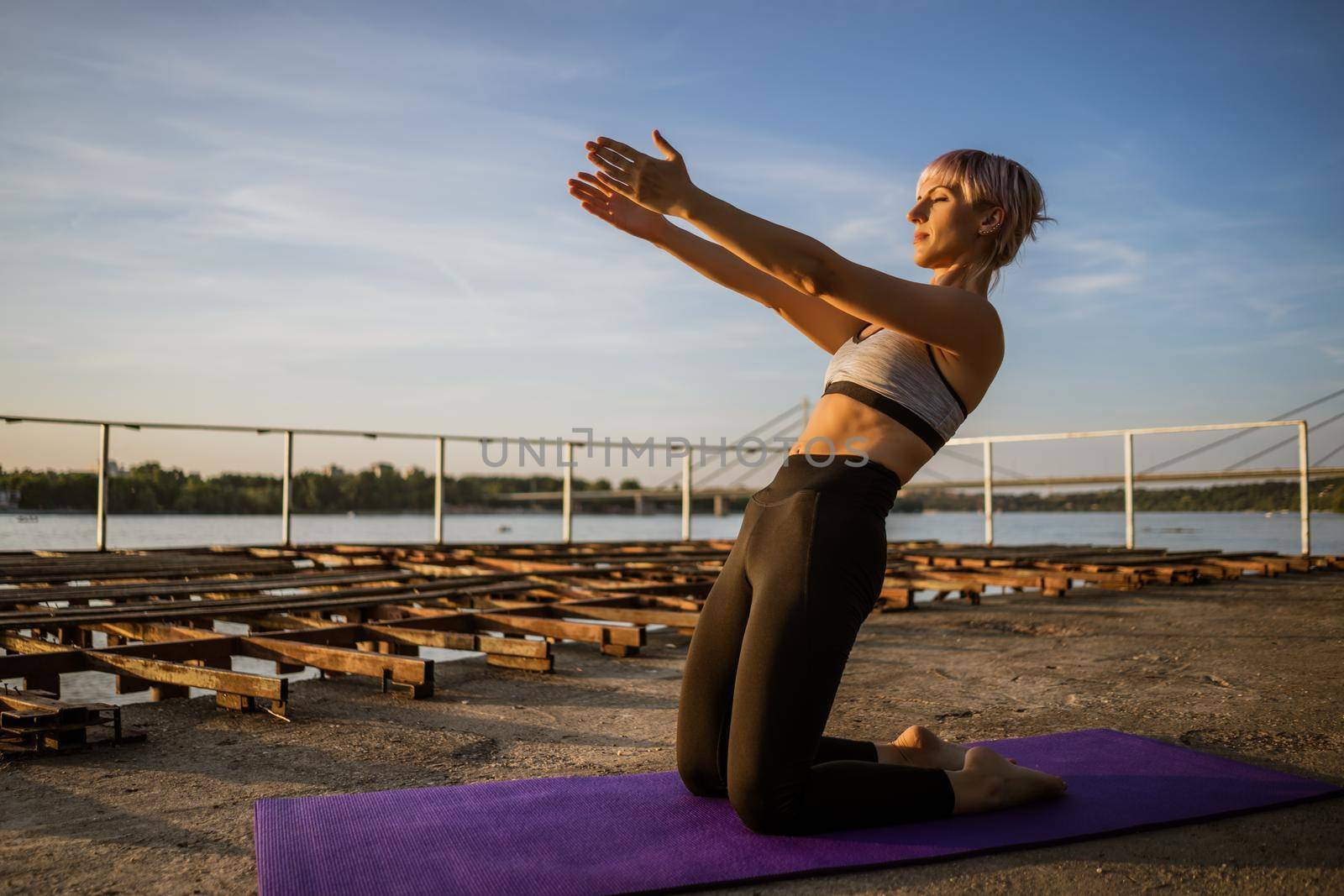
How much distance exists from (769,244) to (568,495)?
7.94 metres

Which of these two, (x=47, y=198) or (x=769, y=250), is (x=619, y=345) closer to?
(x=47, y=198)

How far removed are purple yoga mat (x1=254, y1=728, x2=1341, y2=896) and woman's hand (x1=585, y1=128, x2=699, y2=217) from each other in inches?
38.8

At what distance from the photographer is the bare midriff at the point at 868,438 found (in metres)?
1.40

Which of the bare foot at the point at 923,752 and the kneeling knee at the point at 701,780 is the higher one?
the bare foot at the point at 923,752

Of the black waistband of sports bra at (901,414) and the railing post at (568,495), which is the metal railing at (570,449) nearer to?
the railing post at (568,495)

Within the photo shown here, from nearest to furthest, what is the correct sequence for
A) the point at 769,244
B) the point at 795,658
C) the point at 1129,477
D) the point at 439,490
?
the point at 769,244, the point at 795,658, the point at 1129,477, the point at 439,490

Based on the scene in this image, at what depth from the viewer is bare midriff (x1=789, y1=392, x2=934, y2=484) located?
1.40 m

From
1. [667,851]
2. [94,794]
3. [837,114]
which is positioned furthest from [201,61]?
[667,851]

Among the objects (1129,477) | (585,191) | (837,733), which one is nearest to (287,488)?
(837,733)

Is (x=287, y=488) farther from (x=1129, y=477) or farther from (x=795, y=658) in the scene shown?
(x=1129, y=477)

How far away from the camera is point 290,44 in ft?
31.3

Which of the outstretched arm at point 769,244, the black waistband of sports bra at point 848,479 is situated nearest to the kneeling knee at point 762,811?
the black waistband of sports bra at point 848,479

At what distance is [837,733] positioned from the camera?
2.20 meters

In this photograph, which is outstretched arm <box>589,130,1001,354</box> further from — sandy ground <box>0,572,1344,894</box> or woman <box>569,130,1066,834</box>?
sandy ground <box>0,572,1344,894</box>
